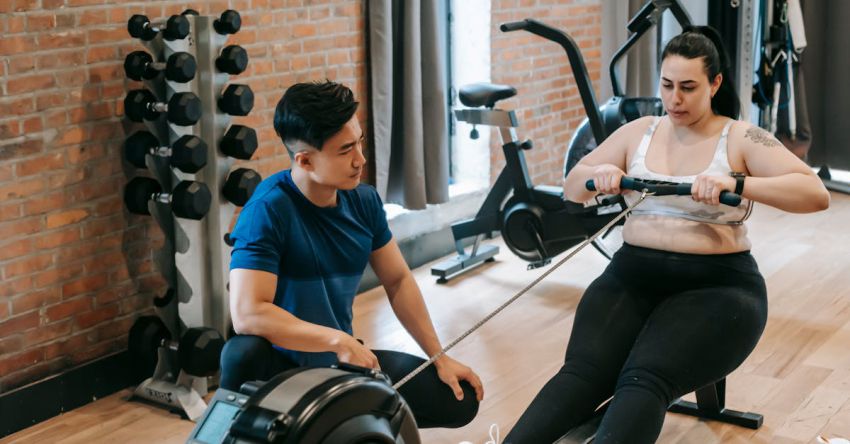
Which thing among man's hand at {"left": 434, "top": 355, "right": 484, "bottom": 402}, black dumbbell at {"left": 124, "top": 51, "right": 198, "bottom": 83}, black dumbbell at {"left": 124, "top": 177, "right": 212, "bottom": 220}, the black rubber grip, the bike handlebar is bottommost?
man's hand at {"left": 434, "top": 355, "right": 484, "bottom": 402}

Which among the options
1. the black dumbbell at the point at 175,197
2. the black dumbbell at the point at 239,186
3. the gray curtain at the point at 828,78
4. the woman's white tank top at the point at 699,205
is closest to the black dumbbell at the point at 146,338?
the black dumbbell at the point at 175,197

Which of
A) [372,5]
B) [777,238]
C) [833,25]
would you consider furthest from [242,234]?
[833,25]

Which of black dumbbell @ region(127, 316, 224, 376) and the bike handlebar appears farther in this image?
black dumbbell @ region(127, 316, 224, 376)

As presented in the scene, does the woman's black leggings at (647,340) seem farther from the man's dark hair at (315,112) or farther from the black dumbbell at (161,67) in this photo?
the black dumbbell at (161,67)

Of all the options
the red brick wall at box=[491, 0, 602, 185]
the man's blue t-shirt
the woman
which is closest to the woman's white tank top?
the woman

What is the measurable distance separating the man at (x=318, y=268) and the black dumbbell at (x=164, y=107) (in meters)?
0.80

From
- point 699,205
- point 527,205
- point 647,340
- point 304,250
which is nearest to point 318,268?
point 304,250

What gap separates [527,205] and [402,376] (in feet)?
6.52

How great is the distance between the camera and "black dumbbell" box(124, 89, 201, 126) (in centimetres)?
294

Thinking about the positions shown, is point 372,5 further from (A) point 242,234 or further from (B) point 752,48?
(B) point 752,48

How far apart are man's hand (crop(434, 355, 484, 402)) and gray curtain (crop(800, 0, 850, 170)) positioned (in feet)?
14.1

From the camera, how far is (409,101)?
428 centimetres

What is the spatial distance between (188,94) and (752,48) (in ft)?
12.1

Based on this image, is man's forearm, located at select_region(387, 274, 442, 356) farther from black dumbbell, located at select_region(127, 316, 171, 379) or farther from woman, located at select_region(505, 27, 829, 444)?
black dumbbell, located at select_region(127, 316, 171, 379)
